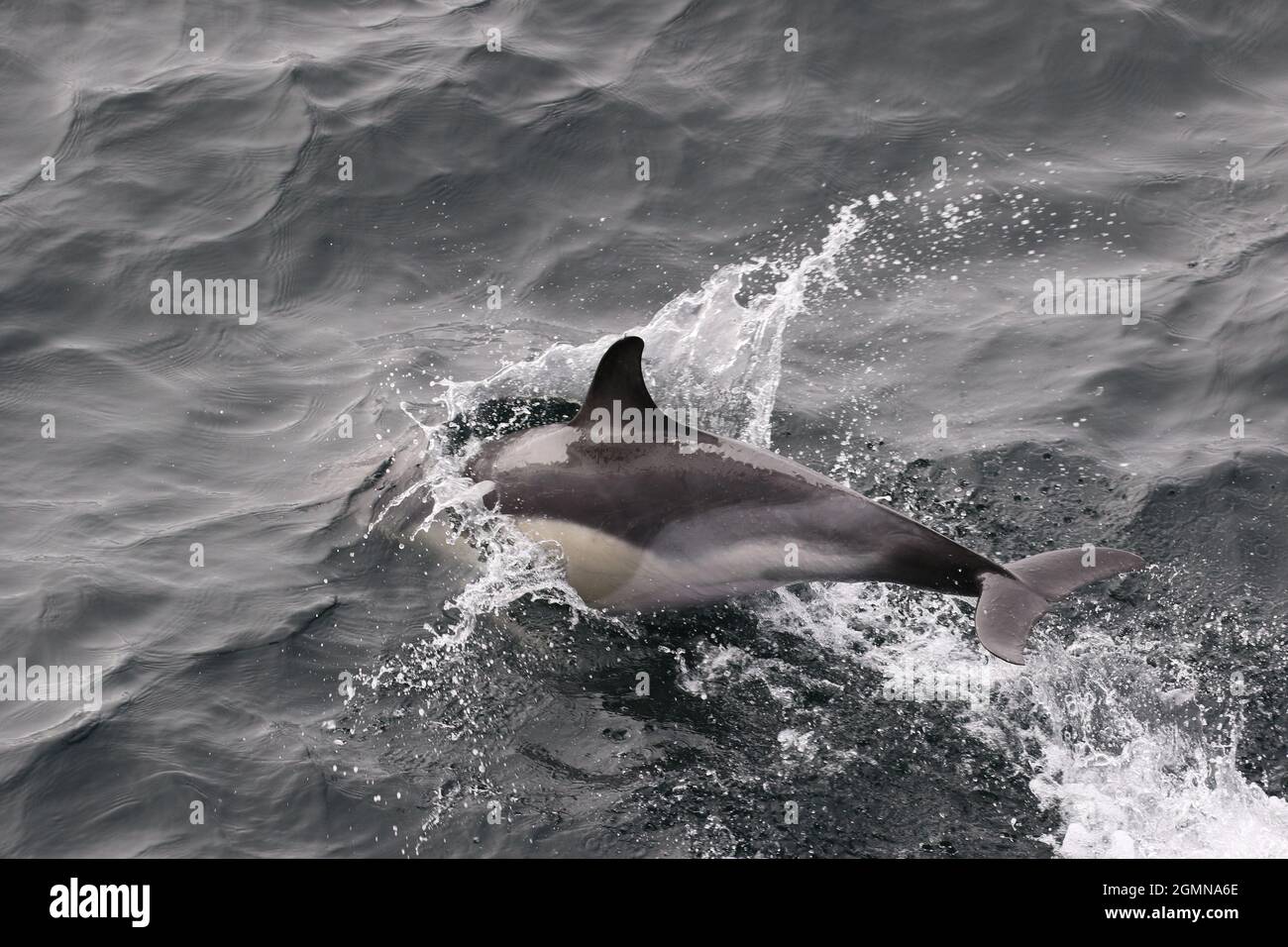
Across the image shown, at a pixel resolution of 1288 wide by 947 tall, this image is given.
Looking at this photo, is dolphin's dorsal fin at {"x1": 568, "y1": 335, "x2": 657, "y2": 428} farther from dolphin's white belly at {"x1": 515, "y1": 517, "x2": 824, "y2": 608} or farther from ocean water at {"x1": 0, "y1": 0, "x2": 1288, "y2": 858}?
ocean water at {"x1": 0, "y1": 0, "x2": 1288, "y2": 858}

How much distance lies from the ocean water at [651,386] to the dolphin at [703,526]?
1.29 ft

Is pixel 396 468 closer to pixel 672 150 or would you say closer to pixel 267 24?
pixel 672 150

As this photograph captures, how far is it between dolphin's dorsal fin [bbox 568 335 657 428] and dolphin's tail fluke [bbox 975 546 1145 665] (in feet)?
8.41

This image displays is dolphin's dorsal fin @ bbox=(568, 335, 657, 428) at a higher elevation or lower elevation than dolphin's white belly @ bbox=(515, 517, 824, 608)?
higher

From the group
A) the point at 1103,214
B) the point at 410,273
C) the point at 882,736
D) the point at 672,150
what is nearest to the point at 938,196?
the point at 1103,214

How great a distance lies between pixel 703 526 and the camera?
9.60 metres

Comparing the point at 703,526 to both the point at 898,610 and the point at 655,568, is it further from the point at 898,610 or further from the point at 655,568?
the point at 898,610

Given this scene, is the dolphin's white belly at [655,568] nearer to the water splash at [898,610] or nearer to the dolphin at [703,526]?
the dolphin at [703,526]

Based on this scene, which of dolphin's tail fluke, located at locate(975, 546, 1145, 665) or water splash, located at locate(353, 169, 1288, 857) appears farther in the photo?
dolphin's tail fluke, located at locate(975, 546, 1145, 665)

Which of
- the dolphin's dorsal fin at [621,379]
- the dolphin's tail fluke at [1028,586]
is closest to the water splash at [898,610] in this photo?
the dolphin's tail fluke at [1028,586]

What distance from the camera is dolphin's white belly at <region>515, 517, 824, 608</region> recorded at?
31.5 ft

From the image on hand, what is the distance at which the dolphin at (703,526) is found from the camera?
9.07m

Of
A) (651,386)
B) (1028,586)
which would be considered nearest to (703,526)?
(1028,586)

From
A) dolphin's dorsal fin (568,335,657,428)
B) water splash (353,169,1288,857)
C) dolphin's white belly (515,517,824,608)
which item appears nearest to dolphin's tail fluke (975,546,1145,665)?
water splash (353,169,1288,857)
